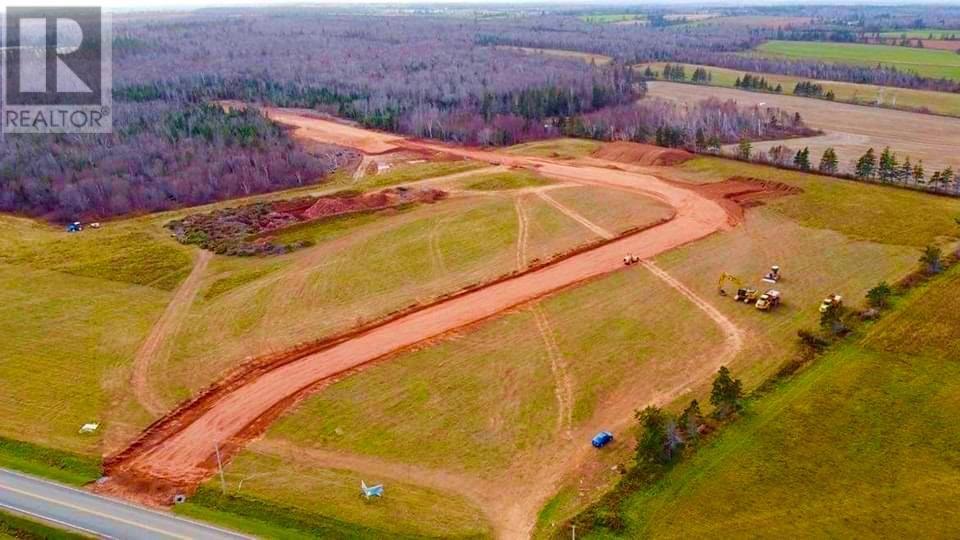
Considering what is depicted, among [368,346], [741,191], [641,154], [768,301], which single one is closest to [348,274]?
[368,346]

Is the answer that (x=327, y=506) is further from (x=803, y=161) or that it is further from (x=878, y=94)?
(x=878, y=94)

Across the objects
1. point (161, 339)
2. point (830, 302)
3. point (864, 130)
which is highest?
point (864, 130)

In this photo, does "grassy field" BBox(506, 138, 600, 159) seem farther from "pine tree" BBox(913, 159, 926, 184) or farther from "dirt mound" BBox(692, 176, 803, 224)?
"pine tree" BBox(913, 159, 926, 184)

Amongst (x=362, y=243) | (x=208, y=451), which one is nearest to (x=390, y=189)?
(x=362, y=243)

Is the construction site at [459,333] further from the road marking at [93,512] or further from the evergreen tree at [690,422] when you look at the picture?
the evergreen tree at [690,422]

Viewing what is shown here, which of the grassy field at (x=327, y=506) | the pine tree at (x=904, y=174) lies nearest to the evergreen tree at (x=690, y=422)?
the grassy field at (x=327, y=506)
